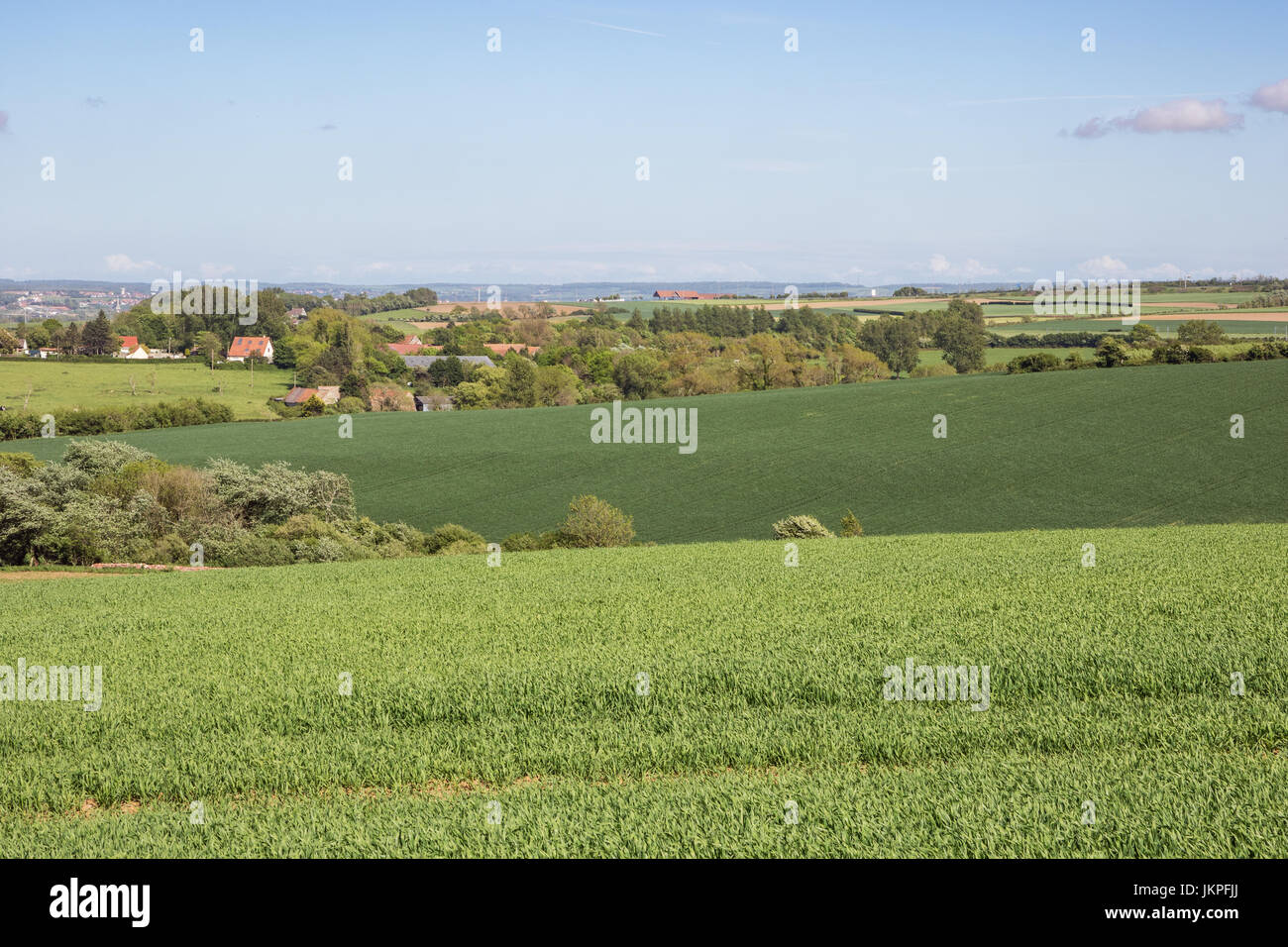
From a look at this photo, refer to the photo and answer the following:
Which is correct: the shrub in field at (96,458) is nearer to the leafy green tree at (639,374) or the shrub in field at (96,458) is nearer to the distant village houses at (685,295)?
the leafy green tree at (639,374)

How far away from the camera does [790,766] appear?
9.16m

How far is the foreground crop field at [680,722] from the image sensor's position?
23.7 ft

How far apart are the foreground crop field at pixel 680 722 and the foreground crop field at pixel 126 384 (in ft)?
201

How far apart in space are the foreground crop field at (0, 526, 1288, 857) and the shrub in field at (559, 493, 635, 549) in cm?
1601

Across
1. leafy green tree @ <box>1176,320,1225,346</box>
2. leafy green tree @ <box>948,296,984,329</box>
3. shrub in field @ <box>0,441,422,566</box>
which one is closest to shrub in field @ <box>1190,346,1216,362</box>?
leafy green tree @ <box>1176,320,1225,346</box>

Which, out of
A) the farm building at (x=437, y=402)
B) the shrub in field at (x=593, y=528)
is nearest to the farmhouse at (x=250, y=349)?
the farm building at (x=437, y=402)

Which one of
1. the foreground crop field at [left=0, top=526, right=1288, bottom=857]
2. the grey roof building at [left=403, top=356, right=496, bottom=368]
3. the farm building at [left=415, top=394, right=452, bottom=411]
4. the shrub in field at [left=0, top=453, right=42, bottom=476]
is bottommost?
the foreground crop field at [left=0, top=526, right=1288, bottom=857]

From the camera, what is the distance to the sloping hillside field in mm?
42188

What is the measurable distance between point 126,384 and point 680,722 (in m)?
82.8

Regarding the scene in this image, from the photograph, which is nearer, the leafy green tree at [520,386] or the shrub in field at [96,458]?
the shrub in field at [96,458]

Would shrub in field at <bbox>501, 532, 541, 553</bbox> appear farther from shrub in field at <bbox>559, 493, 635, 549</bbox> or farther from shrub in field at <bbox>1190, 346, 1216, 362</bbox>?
shrub in field at <bbox>1190, 346, 1216, 362</bbox>
